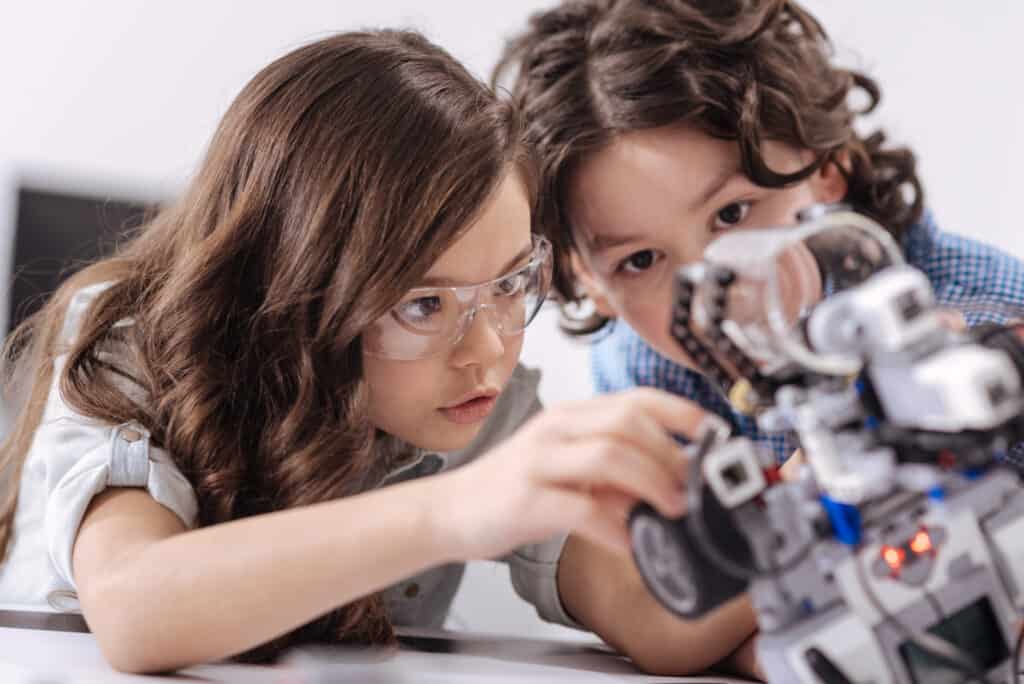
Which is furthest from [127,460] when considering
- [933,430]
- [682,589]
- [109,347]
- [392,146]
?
[933,430]

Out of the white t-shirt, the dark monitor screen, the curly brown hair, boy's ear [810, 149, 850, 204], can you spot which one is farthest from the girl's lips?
the dark monitor screen

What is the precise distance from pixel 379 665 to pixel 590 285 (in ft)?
2.16

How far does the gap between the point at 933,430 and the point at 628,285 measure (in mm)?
637

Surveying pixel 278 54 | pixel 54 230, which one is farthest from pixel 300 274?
pixel 278 54

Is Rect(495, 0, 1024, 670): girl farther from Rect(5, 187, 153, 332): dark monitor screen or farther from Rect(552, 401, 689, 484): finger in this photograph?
Rect(5, 187, 153, 332): dark monitor screen

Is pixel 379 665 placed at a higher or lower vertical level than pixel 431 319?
lower

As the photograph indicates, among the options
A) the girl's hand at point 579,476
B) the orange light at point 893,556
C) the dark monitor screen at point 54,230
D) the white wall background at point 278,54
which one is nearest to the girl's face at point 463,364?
the girl's hand at point 579,476

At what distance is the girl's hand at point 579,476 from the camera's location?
0.53 m

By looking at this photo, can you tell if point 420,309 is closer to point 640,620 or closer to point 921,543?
point 640,620

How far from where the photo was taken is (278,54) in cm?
225

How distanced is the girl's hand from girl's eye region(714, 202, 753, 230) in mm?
532

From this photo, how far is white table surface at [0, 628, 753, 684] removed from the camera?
2.08 ft

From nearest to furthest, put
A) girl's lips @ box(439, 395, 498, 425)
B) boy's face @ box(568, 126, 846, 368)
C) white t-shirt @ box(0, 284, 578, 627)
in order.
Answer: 1. white t-shirt @ box(0, 284, 578, 627)
2. girl's lips @ box(439, 395, 498, 425)
3. boy's face @ box(568, 126, 846, 368)

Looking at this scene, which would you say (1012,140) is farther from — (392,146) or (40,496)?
(40,496)
